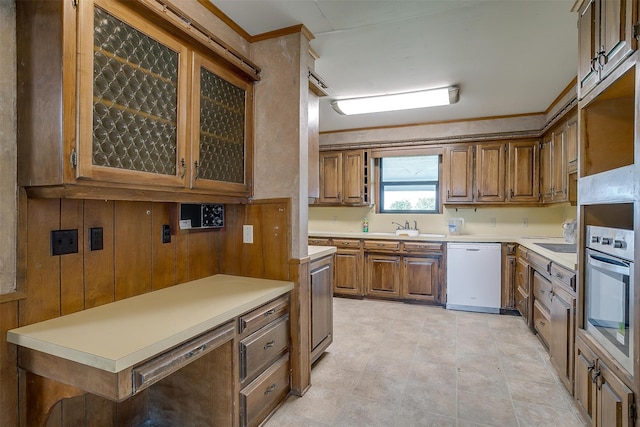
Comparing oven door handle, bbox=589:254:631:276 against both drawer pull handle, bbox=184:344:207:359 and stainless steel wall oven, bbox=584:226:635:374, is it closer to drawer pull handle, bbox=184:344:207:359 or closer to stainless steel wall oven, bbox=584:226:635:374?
stainless steel wall oven, bbox=584:226:635:374

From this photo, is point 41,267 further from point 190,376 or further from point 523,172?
point 523,172

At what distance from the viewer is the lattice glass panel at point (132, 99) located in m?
1.33

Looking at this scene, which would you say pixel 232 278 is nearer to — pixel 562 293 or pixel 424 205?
pixel 562 293

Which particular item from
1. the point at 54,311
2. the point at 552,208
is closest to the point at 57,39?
the point at 54,311

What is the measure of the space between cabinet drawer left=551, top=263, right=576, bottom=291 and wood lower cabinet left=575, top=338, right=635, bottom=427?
413 millimetres

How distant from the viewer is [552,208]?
446 centimetres

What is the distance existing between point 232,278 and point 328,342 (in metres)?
1.17

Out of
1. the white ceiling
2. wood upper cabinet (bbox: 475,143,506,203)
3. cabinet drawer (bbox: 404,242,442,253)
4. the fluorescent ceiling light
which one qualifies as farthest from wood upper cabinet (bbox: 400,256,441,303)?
the white ceiling

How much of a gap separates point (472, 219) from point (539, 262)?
181 cm

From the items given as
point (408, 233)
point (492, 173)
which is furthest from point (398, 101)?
point (408, 233)

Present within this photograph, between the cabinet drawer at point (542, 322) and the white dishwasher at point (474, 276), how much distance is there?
0.81 meters

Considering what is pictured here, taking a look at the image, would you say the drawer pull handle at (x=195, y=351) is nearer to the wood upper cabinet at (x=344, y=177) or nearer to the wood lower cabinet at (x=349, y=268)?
the wood lower cabinet at (x=349, y=268)

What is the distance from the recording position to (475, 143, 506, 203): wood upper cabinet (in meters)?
4.42

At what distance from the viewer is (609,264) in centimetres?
160
